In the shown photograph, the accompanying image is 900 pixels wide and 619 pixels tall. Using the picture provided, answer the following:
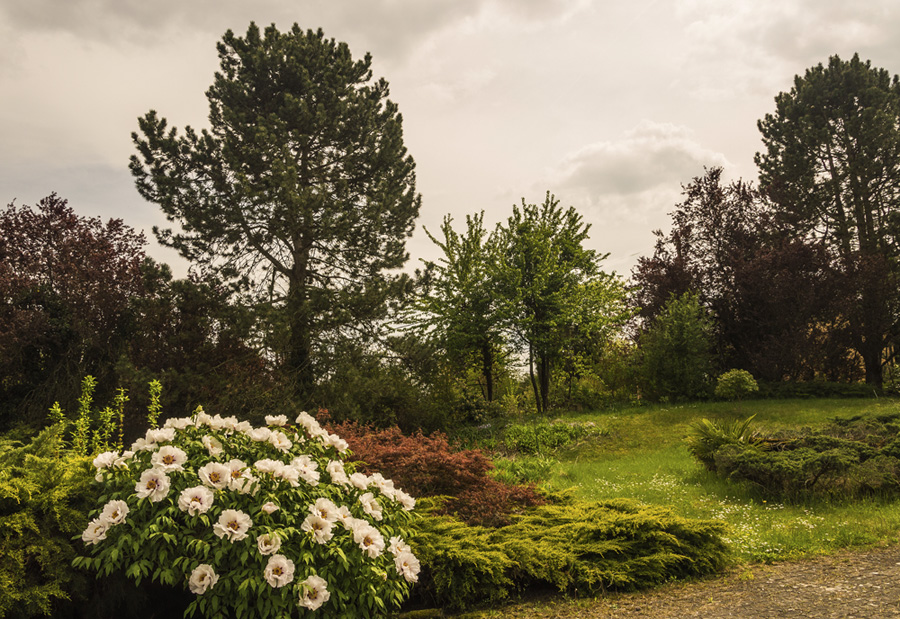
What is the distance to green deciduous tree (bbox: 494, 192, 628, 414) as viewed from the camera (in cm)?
1661

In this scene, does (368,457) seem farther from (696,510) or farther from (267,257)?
(267,257)

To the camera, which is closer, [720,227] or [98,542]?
[98,542]

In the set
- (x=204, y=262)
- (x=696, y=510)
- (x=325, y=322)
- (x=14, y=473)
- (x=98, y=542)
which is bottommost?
(x=696, y=510)

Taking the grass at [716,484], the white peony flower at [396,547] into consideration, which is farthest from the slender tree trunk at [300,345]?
the white peony flower at [396,547]

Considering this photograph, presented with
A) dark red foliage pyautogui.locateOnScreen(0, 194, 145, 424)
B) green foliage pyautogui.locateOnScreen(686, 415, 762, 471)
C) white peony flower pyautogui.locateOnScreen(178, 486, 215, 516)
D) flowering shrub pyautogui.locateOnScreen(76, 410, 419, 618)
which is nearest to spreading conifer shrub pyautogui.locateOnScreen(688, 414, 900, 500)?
green foliage pyautogui.locateOnScreen(686, 415, 762, 471)

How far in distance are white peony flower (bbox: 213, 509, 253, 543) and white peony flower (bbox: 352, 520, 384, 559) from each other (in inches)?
23.9

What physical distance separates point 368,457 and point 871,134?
69.6ft

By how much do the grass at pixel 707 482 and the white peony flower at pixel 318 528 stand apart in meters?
1.48

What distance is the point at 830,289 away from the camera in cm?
1662

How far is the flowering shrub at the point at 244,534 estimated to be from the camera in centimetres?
319

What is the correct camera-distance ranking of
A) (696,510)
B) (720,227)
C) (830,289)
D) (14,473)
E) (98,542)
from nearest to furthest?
(98,542) < (14,473) < (696,510) < (830,289) < (720,227)

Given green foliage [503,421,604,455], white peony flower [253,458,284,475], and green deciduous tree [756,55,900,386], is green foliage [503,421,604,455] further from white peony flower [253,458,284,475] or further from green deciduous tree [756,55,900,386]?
green deciduous tree [756,55,900,386]

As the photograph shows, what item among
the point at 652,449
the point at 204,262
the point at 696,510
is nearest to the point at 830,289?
the point at 652,449

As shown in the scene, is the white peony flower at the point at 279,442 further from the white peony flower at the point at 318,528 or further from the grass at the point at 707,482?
the grass at the point at 707,482
